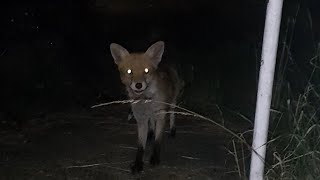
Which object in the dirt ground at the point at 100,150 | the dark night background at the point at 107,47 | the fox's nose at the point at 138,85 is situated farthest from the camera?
the dark night background at the point at 107,47

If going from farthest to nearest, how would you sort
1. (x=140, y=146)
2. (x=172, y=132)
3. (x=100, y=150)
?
(x=172, y=132), (x=100, y=150), (x=140, y=146)

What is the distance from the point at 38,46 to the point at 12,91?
176 centimetres

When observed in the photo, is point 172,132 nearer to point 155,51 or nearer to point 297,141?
point 155,51

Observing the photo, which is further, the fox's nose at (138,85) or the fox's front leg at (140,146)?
the fox's nose at (138,85)

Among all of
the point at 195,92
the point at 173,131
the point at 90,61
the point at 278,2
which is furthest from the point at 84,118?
the point at 278,2

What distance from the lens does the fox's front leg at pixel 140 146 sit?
5.16m

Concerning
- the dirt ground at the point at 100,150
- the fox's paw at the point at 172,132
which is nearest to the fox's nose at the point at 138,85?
the dirt ground at the point at 100,150

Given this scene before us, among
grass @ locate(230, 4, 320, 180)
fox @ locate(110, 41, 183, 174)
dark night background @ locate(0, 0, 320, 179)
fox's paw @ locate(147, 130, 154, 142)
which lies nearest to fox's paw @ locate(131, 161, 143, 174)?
fox @ locate(110, 41, 183, 174)

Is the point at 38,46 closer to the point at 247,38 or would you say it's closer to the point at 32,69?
the point at 32,69

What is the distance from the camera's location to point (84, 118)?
23.6 ft

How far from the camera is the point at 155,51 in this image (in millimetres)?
5523

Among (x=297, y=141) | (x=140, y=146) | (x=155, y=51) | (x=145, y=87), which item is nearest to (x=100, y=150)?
(x=140, y=146)

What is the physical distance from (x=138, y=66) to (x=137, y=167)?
0.93 metres

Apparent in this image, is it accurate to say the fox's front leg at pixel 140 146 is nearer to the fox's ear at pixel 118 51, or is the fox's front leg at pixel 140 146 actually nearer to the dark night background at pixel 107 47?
the fox's ear at pixel 118 51
